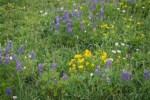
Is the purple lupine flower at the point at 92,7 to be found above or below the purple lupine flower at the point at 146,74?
above

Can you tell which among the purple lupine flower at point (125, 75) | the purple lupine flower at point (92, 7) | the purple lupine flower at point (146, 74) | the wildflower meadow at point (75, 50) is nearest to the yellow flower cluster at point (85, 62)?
the wildflower meadow at point (75, 50)

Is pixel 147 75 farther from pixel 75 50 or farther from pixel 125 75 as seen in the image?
pixel 75 50

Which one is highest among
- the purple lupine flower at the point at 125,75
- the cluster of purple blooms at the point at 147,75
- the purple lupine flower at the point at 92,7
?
the purple lupine flower at the point at 92,7

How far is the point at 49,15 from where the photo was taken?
5.36m

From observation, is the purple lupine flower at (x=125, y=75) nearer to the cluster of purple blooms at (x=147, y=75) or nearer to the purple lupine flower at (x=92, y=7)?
the cluster of purple blooms at (x=147, y=75)

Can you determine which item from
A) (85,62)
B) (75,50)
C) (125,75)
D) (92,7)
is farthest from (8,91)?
(92,7)

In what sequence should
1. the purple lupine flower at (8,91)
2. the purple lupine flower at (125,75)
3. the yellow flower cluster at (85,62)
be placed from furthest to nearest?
the yellow flower cluster at (85,62)
the purple lupine flower at (125,75)
the purple lupine flower at (8,91)

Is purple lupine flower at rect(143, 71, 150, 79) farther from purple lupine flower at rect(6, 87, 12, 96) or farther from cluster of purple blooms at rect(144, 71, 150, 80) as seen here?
purple lupine flower at rect(6, 87, 12, 96)

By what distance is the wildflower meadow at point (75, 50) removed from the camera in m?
3.28

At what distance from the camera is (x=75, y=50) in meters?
4.33

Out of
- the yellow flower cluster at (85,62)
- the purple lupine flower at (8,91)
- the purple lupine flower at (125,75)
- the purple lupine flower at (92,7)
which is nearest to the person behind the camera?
the purple lupine flower at (8,91)

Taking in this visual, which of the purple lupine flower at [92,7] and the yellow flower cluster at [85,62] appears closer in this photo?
the yellow flower cluster at [85,62]

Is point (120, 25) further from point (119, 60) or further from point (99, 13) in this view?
point (119, 60)

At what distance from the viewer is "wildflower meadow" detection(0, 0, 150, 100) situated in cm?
328
